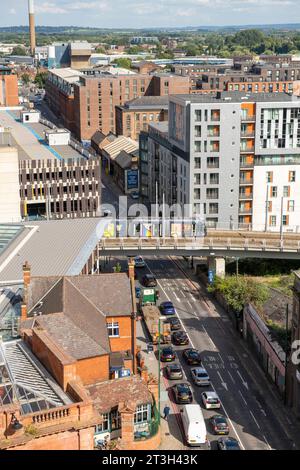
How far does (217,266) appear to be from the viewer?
262ft

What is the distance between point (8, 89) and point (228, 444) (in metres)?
155

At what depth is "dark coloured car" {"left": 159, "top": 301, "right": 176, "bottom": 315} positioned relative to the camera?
230 feet

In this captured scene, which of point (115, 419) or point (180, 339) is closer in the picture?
point (115, 419)

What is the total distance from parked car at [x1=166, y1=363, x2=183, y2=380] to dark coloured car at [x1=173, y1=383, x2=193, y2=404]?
3.00 m

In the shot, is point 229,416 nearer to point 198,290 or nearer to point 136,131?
point 198,290

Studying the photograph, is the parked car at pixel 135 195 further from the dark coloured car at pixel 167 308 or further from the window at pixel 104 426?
the window at pixel 104 426

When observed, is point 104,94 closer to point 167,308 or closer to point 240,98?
point 240,98

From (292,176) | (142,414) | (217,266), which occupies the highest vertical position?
(292,176)

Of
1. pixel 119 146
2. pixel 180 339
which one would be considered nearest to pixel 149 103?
pixel 119 146

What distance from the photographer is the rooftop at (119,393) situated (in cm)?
3578

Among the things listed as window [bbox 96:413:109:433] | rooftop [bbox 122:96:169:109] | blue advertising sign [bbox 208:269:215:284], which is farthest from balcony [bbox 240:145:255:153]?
rooftop [bbox 122:96:169:109]

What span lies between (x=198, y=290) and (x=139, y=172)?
4936 cm

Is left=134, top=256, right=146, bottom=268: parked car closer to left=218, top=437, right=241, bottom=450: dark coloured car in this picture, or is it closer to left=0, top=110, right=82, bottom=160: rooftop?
left=0, top=110, right=82, bottom=160: rooftop

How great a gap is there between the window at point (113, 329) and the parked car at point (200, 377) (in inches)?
460
